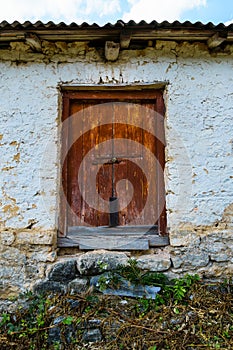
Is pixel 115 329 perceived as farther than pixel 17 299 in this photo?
No

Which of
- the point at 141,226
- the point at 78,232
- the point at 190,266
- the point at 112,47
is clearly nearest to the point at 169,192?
the point at 141,226

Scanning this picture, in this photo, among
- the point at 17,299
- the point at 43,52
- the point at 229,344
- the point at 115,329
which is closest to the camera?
the point at 229,344

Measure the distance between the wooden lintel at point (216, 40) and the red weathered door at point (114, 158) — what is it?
774 millimetres

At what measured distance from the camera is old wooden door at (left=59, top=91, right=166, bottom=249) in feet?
12.7

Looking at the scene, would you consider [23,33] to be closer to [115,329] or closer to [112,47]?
[112,47]

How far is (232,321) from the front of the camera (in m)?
3.07

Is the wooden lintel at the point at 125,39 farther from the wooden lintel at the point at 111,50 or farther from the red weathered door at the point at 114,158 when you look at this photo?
the red weathered door at the point at 114,158

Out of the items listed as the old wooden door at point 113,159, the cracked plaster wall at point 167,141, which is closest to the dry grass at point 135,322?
the cracked plaster wall at point 167,141

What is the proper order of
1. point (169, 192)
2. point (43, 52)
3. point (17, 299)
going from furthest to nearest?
point (43, 52), point (169, 192), point (17, 299)

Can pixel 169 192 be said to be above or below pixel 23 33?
below

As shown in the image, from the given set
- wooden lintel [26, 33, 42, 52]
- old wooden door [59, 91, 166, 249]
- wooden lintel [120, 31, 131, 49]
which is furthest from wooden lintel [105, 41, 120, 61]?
wooden lintel [26, 33, 42, 52]

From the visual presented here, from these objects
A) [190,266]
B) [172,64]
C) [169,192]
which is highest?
[172,64]

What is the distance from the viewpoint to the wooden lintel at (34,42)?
3598 millimetres

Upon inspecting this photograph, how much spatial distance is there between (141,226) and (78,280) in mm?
890
